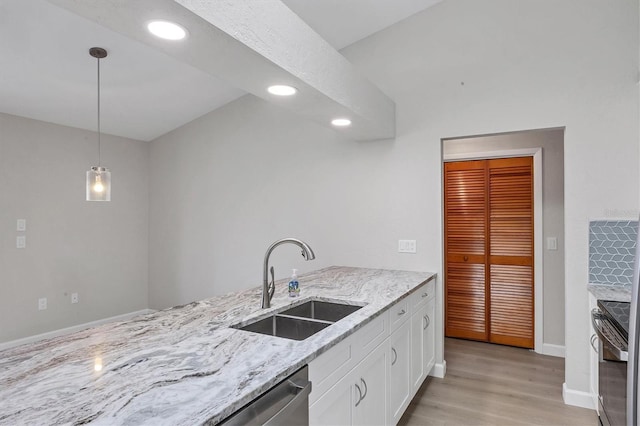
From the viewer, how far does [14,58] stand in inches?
113

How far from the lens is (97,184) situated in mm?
2797

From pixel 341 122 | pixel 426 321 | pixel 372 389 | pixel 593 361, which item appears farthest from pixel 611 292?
pixel 341 122

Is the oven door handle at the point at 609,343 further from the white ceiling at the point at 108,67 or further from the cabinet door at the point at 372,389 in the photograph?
the white ceiling at the point at 108,67

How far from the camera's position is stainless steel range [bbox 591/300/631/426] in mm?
1603

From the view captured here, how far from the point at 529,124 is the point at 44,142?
4.79 metres

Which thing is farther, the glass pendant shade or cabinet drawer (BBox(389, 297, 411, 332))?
the glass pendant shade

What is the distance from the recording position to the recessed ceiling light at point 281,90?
6.79 ft

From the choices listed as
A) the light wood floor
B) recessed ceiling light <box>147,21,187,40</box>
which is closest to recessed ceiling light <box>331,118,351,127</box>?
recessed ceiling light <box>147,21,187,40</box>

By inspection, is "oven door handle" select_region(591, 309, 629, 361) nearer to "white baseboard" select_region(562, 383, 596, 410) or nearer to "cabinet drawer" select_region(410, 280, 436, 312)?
"white baseboard" select_region(562, 383, 596, 410)

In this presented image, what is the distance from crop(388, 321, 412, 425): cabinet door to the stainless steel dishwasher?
0.97m

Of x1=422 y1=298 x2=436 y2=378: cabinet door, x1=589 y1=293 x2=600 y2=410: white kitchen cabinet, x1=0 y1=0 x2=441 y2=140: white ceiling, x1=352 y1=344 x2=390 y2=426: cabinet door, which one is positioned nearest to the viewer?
x1=352 y1=344 x2=390 y2=426: cabinet door

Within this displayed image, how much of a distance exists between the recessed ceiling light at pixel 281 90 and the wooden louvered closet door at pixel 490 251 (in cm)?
257

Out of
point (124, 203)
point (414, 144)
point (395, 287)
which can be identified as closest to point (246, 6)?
point (395, 287)

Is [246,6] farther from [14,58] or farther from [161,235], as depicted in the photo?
[161,235]
